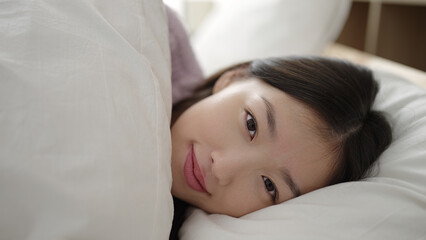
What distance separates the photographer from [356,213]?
1.86 ft

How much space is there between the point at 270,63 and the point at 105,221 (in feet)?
1.75

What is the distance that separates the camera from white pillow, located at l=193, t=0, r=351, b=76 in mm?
1417

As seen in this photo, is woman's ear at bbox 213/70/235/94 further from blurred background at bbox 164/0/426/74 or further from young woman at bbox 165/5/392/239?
blurred background at bbox 164/0/426/74

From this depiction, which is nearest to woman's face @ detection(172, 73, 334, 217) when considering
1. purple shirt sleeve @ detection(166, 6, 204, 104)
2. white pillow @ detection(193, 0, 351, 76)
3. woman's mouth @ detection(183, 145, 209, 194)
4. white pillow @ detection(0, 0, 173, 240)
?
woman's mouth @ detection(183, 145, 209, 194)

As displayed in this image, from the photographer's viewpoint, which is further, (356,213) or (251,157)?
(251,157)

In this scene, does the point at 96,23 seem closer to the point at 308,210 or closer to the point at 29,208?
the point at 29,208

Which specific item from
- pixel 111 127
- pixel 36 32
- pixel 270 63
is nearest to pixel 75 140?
pixel 111 127

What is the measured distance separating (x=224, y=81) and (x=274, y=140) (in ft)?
1.01

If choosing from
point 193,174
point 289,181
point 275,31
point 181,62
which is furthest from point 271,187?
point 275,31

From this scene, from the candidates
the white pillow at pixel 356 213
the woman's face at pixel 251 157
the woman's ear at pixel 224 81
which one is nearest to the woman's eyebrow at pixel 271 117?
the woman's face at pixel 251 157

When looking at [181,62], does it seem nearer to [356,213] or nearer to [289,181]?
[289,181]

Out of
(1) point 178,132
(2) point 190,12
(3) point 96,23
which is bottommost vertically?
(2) point 190,12

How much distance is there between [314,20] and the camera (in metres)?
1.42

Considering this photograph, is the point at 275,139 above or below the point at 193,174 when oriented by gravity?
above
